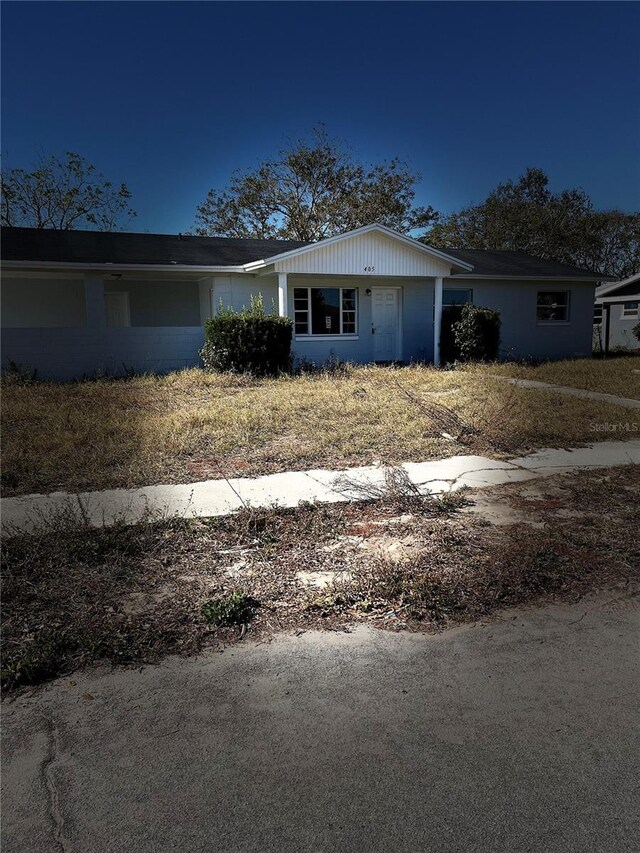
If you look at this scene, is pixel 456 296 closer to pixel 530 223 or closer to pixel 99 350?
pixel 99 350

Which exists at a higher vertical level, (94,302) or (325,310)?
(94,302)

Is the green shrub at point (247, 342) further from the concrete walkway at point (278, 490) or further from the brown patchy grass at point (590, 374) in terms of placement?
the concrete walkway at point (278, 490)

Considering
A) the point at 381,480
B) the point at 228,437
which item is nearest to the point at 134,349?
the point at 228,437

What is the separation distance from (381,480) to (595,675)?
3.46m

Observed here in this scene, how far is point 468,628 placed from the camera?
3.38 m

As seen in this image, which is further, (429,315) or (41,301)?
(429,315)

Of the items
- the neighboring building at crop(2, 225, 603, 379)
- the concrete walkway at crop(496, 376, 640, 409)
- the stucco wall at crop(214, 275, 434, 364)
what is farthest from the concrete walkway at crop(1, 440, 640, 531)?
the stucco wall at crop(214, 275, 434, 364)

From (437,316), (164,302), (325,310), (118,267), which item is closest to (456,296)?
(437,316)

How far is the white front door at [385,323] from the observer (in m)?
20.0

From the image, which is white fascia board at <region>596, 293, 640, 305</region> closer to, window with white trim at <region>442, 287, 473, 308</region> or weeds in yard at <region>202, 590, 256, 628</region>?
window with white trim at <region>442, 287, 473, 308</region>

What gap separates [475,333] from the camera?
18.7 m

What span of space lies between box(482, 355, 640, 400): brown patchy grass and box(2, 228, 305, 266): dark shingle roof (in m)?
8.77

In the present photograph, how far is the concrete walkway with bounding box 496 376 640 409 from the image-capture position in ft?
37.8

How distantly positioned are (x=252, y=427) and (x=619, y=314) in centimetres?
3012
